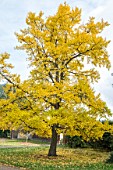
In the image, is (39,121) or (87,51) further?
(87,51)

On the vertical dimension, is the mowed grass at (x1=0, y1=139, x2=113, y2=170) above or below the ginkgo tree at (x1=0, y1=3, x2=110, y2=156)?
below

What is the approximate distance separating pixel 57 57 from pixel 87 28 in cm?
281

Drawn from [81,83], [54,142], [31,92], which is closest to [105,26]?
[81,83]

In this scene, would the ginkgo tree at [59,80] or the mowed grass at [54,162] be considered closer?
the mowed grass at [54,162]

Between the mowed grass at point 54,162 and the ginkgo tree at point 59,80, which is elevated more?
the ginkgo tree at point 59,80

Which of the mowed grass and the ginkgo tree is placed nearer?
the mowed grass

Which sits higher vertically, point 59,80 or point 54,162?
point 59,80

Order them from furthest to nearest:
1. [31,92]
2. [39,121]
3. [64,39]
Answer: [64,39] < [31,92] < [39,121]

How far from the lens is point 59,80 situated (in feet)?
65.0

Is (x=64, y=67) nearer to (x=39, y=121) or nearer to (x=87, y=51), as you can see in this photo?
(x=87, y=51)

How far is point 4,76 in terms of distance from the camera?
18.4m

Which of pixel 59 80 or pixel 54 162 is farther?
pixel 59 80

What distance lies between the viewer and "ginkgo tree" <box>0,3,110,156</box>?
17281 mm

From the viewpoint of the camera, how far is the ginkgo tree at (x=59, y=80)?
17281 millimetres
